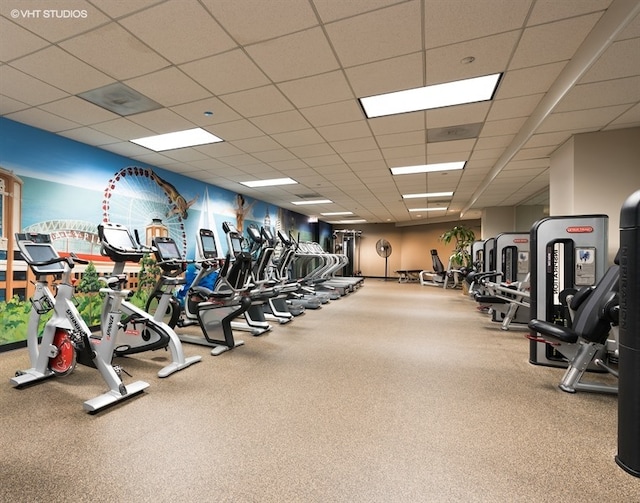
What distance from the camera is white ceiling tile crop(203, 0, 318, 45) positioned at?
2084mm

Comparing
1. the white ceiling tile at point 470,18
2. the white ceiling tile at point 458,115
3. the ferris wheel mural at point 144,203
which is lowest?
the ferris wheel mural at point 144,203

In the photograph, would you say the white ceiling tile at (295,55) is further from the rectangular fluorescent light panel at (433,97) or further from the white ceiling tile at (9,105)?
the white ceiling tile at (9,105)

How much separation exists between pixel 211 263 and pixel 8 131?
2893 mm

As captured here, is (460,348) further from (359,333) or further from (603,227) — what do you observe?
(603,227)

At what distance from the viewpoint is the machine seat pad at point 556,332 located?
106 inches

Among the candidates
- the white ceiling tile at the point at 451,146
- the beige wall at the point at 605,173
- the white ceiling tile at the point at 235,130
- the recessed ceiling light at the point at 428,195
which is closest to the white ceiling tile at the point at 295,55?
the white ceiling tile at the point at 235,130

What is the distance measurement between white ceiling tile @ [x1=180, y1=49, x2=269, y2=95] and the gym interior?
0.02 meters

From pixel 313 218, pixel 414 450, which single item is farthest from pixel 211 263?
pixel 313 218

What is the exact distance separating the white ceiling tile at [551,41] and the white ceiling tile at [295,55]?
1.48m

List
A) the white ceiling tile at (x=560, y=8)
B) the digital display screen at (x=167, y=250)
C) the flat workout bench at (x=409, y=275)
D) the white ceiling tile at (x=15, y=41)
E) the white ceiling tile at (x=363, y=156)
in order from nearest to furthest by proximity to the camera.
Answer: the white ceiling tile at (x=560, y=8)
the white ceiling tile at (x=15, y=41)
the digital display screen at (x=167, y=250)
the white ceiling tile at (x=363, y=156)
the flat workout bench at (x=409, y=275)

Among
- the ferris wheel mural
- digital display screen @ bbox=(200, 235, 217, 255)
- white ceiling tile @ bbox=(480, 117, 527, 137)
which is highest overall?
white ceiling tile @ bbox=(480, 117, 527, 137)

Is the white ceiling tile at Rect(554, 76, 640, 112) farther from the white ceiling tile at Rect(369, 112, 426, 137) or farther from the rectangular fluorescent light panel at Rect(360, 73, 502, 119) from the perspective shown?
the white ceiling tile at Rect(369, 112, 426, 137)

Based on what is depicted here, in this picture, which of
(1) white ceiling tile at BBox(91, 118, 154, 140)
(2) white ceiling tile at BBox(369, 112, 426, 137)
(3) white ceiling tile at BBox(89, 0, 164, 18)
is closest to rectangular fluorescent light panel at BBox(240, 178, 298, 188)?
(1) white ceiling tile at BBox(91, 118, 154, 140)

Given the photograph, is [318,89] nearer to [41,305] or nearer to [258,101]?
[258,101]
